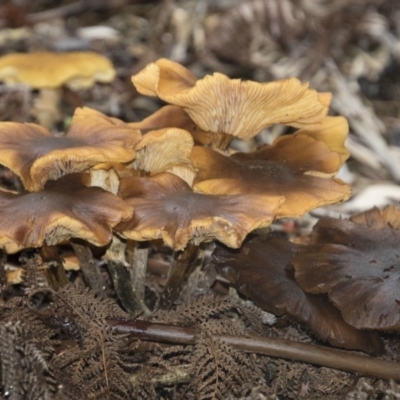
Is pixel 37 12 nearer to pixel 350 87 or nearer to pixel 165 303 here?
pixel 350 87

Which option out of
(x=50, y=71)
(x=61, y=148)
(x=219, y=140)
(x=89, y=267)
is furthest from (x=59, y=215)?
(x=50, y=71)

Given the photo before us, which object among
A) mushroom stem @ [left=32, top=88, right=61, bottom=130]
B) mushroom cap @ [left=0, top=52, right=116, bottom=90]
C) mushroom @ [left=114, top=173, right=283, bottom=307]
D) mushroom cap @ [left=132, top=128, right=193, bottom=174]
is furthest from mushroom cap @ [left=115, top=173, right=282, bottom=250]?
mushroom stem @ [left=32, top=88, right=61, bottom=130]

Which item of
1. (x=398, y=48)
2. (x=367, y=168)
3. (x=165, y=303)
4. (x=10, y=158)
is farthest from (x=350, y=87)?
(x=10, y=158)

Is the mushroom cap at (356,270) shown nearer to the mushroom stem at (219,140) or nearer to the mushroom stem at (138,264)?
the mushroom stem at (219,140)

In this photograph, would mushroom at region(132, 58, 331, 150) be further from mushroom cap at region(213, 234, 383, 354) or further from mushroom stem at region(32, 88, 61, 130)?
mushroom stem at region(32, 88, 61, 130)

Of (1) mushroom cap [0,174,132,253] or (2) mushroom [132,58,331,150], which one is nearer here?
(1) mushroom cap [0,174,132,253]

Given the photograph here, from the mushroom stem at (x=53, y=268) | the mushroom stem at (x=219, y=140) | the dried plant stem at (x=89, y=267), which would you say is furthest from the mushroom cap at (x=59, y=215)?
the mushroom stem at (x=219, y=140)
